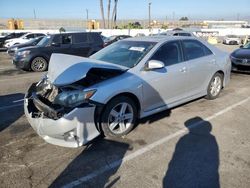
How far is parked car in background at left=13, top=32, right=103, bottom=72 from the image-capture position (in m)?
12.2

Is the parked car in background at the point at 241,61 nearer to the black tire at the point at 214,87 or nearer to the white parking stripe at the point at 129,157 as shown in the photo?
the black tire at the point at 214,87

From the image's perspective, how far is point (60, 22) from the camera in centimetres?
7412

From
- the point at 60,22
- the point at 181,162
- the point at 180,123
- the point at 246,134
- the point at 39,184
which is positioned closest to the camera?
the point at 39,184

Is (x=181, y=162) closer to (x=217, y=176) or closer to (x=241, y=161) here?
(x=217, y=176)

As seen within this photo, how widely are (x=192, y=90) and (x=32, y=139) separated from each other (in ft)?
11.1

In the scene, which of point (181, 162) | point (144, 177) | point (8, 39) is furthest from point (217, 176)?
point (8, 39)

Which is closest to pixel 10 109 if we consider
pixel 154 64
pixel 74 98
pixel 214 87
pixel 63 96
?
pixel 63 96

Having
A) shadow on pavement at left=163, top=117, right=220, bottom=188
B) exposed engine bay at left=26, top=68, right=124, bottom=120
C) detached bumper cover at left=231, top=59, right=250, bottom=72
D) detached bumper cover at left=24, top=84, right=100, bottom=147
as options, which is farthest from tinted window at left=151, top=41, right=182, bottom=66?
detached bumper cover at left=231, top=59, right=250, bottom=72

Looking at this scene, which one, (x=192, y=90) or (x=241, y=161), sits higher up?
(x=192, y=90)

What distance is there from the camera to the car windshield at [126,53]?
5.13 meters

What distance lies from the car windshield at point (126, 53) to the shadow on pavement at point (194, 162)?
162cm

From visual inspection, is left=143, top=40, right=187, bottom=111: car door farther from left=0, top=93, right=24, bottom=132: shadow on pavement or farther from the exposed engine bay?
left=0, top=93, right=24, bottom=132: shadow on pavement

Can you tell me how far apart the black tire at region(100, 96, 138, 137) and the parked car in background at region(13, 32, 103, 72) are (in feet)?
28.4

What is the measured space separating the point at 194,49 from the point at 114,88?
264 cm
